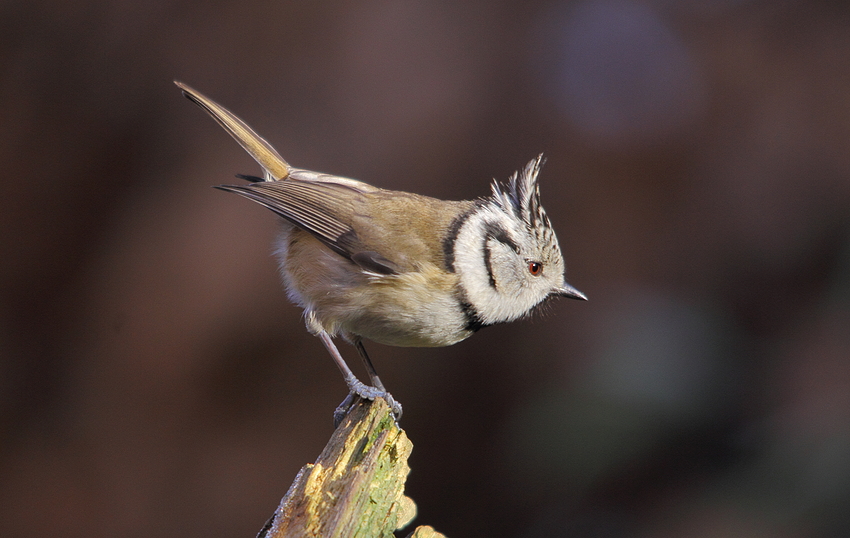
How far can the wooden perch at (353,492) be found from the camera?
166 centimetres

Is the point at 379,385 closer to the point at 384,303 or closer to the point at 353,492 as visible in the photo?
the point at 384,303

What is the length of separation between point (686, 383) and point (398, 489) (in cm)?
280

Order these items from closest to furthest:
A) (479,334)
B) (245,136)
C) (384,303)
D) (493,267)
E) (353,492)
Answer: (353,492), (384,303), (493,267), (245,136), (479,334)

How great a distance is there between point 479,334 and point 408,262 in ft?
5.87

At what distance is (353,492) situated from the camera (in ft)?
5.62

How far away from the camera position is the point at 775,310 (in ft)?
13.4

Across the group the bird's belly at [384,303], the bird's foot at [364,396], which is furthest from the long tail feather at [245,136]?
the bird's foot at [364,396]

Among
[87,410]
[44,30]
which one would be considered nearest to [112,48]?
[44,30]

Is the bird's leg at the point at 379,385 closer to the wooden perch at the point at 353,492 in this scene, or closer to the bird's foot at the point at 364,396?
the bird's foot at the point at 364,396

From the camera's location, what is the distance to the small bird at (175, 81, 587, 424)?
234cm

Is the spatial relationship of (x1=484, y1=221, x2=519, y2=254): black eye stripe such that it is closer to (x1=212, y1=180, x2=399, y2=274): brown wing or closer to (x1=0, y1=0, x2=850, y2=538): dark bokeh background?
(x1=212, y1=180, x2=399, y2=274): brown wing

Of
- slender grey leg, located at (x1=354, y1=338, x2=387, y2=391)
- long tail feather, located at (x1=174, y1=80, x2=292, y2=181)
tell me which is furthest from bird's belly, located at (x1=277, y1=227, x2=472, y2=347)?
→ long tail feather, located at (x1=174, y1=80, x2=292, y2=181)

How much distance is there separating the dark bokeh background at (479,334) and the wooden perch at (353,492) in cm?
199

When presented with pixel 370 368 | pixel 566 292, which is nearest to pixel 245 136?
pixel 370 368
